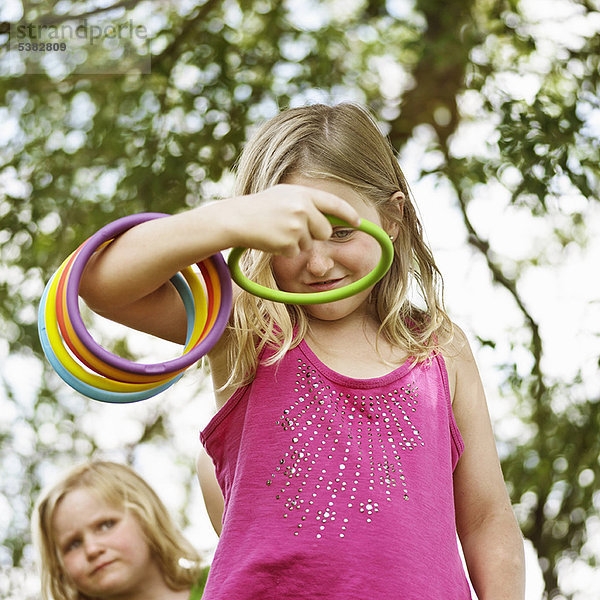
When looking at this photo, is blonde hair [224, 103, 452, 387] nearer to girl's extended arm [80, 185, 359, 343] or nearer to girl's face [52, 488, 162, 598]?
girl's extended arm [80, 185, 359, 343]

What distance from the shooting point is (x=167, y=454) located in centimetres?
509

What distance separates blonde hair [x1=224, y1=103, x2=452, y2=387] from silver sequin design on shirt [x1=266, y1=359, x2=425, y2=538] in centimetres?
11

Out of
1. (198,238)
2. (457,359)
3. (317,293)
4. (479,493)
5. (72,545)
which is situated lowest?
(72,545)

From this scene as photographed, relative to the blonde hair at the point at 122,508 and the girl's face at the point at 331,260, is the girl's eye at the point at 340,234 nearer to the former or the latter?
the girl's face at the point at 331,260

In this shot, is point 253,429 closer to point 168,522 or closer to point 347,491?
point 347,491

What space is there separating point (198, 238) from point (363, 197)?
514mm

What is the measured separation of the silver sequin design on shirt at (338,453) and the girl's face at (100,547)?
67.8 inches

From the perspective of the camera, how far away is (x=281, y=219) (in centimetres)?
140

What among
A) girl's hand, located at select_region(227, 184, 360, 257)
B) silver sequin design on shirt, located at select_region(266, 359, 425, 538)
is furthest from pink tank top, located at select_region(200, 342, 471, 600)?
girl's hand, located at select_region(227, 184, 360, 257)

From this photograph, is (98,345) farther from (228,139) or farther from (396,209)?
(228,139)

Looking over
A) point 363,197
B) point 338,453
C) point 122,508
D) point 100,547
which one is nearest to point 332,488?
point 338,453

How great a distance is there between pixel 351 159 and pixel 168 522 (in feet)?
6.73

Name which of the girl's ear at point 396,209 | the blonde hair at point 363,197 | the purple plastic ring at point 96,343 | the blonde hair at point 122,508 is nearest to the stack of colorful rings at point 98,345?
the purple plastic ring at point 96,343

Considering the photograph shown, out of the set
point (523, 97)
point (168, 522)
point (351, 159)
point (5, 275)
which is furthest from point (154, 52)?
point (351, 159)
